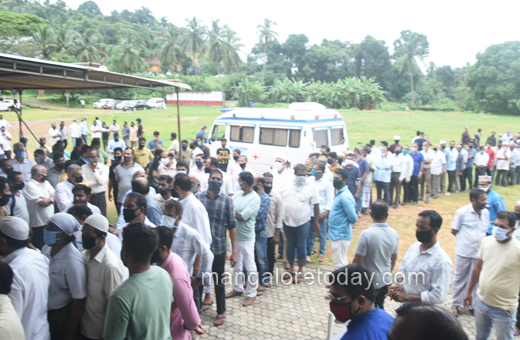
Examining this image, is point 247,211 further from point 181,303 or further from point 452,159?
point 452,159

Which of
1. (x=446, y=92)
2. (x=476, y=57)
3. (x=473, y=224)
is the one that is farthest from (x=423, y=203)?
(x=446, y=92)

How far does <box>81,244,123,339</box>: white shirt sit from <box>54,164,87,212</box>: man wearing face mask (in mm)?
3156

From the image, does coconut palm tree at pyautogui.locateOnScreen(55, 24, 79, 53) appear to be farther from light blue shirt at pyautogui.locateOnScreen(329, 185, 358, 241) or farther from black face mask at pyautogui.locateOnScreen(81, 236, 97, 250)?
black face mask at pyautogui.locateOnScreen(81, 236, 97, 250)

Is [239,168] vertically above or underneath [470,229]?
above

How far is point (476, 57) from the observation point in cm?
4688

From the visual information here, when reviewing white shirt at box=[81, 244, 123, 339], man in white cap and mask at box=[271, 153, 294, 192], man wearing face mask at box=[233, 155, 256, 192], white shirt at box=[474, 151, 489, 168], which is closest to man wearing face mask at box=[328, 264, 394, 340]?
white shirt at box=[81, 244, 123, 339]

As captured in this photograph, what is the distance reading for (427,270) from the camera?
3.58 metres

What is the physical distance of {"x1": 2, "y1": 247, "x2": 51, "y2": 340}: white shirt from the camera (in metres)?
2.69

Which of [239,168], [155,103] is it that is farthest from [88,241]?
[155,103]

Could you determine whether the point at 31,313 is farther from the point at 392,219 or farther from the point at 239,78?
the point at 239,78

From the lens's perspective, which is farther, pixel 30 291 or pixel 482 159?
pixel 482 159

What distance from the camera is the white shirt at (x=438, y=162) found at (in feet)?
38.8

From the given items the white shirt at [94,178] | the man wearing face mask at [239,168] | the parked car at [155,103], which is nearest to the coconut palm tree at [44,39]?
the parked car at [155,103]

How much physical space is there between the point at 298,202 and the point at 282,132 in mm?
5695
